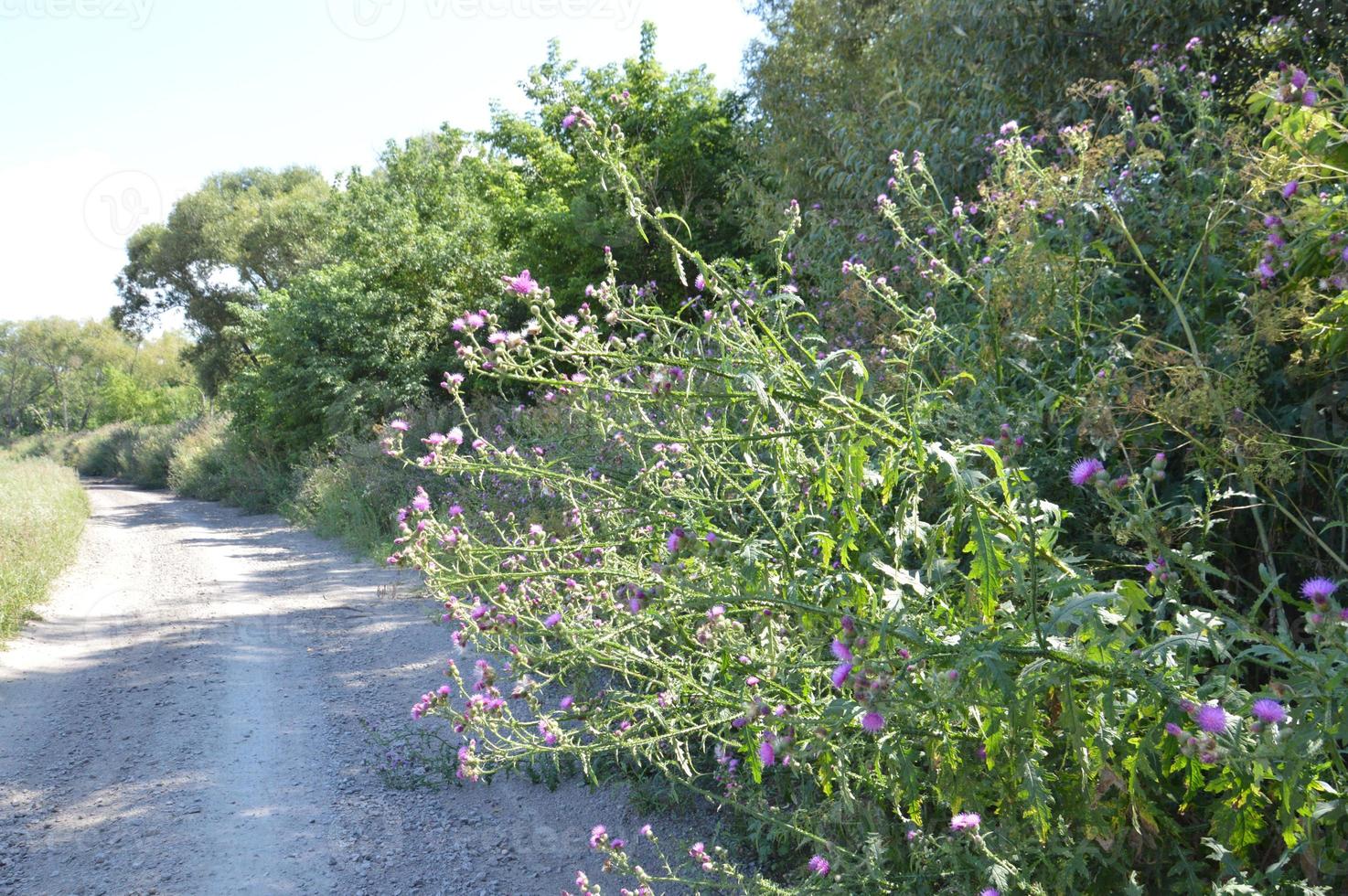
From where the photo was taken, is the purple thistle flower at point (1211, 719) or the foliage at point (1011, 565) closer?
the purple thistle flower at point (1211, 719)

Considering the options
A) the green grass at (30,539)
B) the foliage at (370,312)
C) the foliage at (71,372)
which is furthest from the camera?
the foliage at (71,372)

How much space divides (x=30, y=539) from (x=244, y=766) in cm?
720

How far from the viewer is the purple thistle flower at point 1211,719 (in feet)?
4.42

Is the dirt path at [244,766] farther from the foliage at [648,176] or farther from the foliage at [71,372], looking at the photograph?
the foliage at [71,372]

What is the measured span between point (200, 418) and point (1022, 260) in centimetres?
2602

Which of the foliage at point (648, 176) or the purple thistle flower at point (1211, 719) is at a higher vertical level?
the foliage at point (648, 176)

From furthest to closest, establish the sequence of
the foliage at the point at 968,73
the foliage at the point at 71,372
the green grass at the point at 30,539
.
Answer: the foliage at the point at 71,372
the green grass at the point at 30,539
the foliage at the point at 968,73

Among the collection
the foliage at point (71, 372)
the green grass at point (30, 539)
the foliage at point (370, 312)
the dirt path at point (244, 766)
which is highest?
the foliage at point (71, 372)

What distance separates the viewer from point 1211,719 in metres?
1.35

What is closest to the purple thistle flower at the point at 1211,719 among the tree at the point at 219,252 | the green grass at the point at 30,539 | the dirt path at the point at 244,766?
the dirt path at the point at 244,766

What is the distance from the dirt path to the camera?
3059mm

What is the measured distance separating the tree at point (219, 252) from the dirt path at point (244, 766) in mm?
21212

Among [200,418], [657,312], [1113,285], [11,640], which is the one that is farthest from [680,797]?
[200,418]

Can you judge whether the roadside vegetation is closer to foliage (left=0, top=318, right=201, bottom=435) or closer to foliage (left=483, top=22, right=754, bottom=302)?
foliage (left=483, top=22, right=754, bottom=302)
